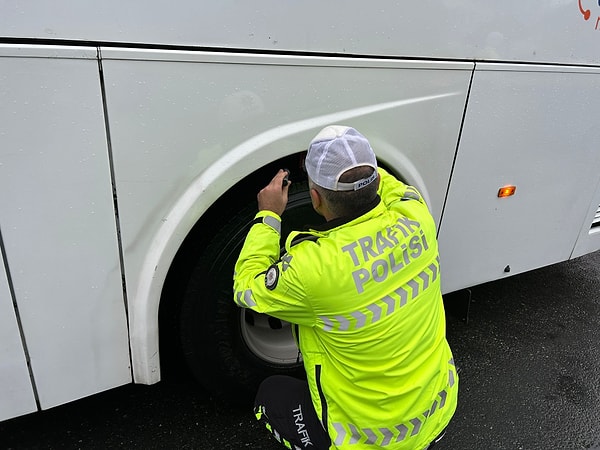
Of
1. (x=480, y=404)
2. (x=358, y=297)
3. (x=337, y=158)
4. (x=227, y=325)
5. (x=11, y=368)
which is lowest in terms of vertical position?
(x=480, y=404)

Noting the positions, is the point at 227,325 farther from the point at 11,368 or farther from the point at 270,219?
the point at 11,368

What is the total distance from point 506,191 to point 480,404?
1.14 metres

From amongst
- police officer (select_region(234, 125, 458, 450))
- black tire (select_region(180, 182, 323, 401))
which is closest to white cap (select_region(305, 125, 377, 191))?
police officer (select_region(234, 125, 458, 450))

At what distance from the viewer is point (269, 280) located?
56.6 inches

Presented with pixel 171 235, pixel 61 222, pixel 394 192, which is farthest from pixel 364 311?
pixel 61 222

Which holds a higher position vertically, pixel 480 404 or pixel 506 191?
Result: pixel 506 191

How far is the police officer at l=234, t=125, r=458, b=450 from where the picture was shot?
1373 mm

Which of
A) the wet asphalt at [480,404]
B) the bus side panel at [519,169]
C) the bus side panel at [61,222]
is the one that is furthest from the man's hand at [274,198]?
the wet asphalt at [480,404]

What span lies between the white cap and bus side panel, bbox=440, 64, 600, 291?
106cm

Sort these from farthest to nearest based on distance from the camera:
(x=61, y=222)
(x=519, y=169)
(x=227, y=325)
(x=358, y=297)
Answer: (x=519, y=169), (x=227, y=325), (x=61, y=222), (x=358, y=297)

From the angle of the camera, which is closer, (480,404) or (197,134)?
(197,134)

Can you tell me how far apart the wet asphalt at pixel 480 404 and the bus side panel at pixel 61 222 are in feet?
1.79

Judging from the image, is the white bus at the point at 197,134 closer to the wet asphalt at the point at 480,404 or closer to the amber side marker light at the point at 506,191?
the amber side marker light at the point at 506,191

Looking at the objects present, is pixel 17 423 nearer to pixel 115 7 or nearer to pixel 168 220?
pixel 168 220
